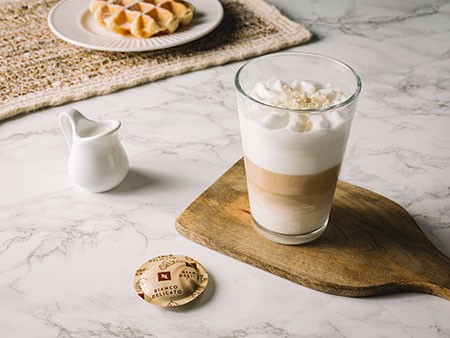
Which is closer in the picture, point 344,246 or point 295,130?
point 295,130

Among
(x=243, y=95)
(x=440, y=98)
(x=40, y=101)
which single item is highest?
(x=243, y=95)

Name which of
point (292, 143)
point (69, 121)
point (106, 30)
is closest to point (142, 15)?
point (106, 30)

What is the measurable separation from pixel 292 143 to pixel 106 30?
0.84 m

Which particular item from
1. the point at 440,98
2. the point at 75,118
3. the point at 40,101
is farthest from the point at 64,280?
the point at 440,98

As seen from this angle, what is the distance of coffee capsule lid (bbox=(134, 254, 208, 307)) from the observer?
82 cm

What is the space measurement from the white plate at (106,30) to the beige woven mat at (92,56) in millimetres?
36

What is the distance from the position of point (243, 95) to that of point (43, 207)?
0.40 m

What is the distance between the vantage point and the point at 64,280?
2.85 ft

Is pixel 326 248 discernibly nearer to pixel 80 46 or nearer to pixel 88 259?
pixel 88 259

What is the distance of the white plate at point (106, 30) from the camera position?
1409 millimetres

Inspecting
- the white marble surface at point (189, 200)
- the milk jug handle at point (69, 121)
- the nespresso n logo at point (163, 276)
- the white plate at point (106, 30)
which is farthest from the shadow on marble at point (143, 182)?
the white plate at point (106, 30)

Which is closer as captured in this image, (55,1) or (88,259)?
(88,259)

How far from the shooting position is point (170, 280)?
2.76 ft

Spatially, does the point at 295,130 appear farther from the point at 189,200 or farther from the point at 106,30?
the point at 106,30
